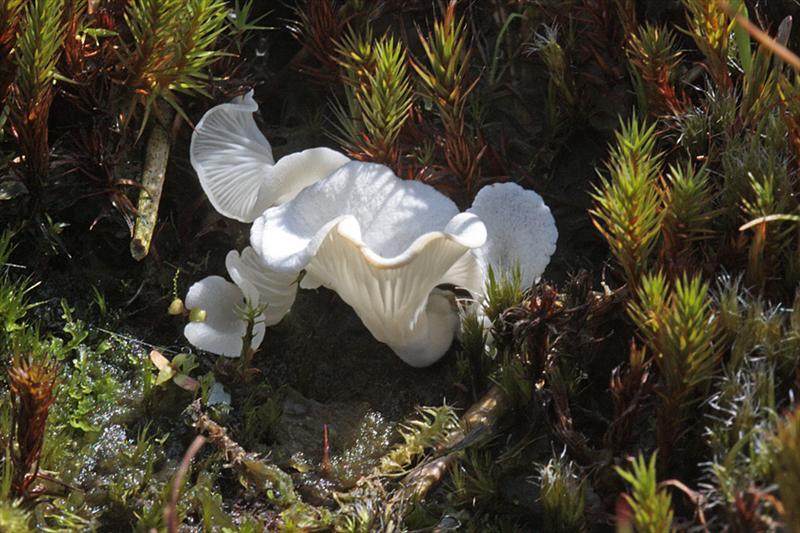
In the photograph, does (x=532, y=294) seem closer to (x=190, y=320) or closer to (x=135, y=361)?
(x=190, y=320)

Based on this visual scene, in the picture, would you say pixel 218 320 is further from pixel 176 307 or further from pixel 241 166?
pixel 241 166

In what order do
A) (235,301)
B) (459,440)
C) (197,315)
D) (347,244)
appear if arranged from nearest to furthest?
1. (347,244)
2. (459,440)
3. (197,315)
4. (235,301)

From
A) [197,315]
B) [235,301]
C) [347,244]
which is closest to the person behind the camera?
[347,244]

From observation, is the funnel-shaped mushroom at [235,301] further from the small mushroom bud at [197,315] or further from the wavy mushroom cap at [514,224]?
the wavy mushroom cap at [514,224]

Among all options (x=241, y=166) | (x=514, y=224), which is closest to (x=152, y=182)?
(x=241, y=166)

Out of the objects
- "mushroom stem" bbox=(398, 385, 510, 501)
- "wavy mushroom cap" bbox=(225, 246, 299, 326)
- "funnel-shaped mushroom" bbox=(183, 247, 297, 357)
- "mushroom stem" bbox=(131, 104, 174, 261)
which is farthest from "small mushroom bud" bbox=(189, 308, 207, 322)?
"mushroom stem" bbox=(398, 385, 510, 501)

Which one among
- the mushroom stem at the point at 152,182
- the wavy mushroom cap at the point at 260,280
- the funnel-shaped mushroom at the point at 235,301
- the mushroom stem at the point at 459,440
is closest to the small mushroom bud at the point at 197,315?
the funnel-shaped mushroom at the point at 235,301

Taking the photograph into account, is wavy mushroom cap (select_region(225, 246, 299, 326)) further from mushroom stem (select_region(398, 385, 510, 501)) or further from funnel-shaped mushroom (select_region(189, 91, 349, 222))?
mushroom stem (select_region(398, 385, 510, 501))

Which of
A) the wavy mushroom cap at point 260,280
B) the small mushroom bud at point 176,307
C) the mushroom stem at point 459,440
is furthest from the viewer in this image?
the small mushroom bud at point 176,307
